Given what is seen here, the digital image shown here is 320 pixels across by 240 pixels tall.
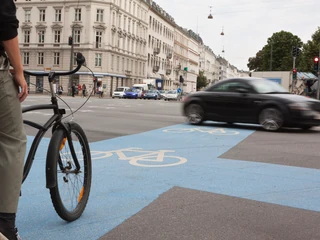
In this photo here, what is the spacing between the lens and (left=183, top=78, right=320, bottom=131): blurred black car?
38.3ft

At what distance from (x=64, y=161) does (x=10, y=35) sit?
55.5 inches

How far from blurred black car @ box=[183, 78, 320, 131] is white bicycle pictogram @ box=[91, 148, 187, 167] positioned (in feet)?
16.8

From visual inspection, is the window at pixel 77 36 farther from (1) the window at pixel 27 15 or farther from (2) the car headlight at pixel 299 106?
(2) the car headlight at pixel 299 106

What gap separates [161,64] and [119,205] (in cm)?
9256

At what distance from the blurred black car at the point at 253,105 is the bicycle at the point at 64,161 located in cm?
893

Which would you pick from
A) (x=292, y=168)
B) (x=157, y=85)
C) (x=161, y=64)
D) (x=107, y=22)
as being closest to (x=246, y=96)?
(x=292, y=168)

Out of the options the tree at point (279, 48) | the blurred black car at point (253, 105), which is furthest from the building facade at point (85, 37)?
the blurred black car at point (253, 105)

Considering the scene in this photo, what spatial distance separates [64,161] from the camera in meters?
3.48

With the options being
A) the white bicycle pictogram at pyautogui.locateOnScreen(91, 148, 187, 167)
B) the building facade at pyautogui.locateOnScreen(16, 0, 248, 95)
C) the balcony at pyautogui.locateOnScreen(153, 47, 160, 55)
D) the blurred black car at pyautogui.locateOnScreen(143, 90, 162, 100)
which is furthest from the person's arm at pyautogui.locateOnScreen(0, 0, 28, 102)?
the balcony at pyautogui.locateOnScreen(153, 47, 160, 55)

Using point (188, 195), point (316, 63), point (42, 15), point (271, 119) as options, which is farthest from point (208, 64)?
point (188, 195)

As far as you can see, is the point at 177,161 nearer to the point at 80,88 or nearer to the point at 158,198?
the point at 158,198

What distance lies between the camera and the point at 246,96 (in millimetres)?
12359

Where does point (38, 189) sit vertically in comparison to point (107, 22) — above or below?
below

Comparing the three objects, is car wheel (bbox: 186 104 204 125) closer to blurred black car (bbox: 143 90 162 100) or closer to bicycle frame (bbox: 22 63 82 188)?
bicycle frame (bbox: 22 63 82 188)
